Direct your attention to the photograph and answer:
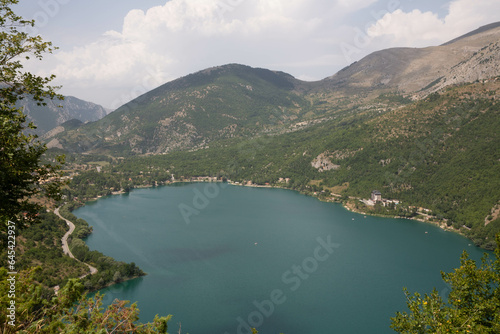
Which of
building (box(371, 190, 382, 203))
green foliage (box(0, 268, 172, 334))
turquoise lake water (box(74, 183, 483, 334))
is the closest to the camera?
green foliage (box(0, 268, 172, 334))

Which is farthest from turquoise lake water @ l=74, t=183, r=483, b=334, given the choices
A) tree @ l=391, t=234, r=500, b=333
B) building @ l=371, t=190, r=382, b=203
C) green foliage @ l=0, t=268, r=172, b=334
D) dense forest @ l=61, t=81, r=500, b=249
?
green foliage @ l=0, t=268, r=172, b=334

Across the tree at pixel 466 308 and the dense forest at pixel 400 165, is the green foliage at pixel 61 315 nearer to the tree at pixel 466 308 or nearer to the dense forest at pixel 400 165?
the tree at pixel 466 308

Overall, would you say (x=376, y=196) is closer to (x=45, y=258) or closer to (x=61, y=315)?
(x=45, y=258)

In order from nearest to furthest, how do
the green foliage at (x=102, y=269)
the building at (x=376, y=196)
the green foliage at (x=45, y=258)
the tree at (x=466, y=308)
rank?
the tree at (x=466, y=308) → the green foliage at (x=45, y=258) → the green foliage at (x=102, y=269) → the building at (x=376, y=196)

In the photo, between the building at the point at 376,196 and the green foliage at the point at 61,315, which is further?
the building at the point at 376,196

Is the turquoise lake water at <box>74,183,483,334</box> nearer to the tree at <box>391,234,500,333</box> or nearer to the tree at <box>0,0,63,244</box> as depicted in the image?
the tree at <box>391,234,500,333</box>

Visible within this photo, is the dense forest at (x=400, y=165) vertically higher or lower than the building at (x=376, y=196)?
higher

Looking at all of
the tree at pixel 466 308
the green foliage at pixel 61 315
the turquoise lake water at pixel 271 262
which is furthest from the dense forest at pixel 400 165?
the green foliage at pixel 61 315

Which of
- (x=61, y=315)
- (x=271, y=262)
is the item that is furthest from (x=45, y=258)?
(x=61, y=315)
